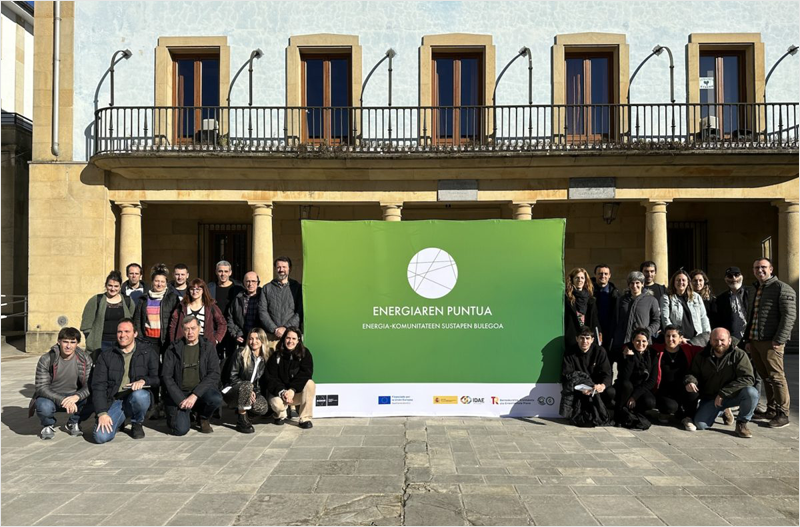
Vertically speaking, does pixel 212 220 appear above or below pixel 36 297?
above

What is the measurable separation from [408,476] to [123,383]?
3.15m

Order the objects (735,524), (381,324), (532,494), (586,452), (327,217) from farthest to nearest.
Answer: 1. (327,217)
2. (381,324)
3. (586,452)
4. (532,494)
5. (735,524)

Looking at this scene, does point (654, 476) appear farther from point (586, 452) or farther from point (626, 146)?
point (626, 146)

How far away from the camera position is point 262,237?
42.1 feet

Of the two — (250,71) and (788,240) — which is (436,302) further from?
(788,240)

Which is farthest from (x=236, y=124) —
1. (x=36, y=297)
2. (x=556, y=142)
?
(x=556, y=142)

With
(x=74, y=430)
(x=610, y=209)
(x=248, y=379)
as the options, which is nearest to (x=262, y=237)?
(x=248, y=379)

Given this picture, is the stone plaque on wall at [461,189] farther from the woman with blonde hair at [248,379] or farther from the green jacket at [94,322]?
the green jacket at [94,322]

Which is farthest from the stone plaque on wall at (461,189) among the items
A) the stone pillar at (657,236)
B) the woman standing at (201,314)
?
the woman standing at (201,314)

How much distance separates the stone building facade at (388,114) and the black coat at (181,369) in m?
6.88

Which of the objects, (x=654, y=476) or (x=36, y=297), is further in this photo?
(x=36, y=297)

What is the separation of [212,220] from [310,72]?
4828mm

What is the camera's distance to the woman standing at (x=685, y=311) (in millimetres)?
6418

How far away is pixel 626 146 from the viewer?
40.0 ft
